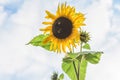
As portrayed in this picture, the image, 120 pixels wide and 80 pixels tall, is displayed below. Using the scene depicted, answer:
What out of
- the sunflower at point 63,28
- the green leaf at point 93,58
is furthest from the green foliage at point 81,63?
the sunflower at point 63,28

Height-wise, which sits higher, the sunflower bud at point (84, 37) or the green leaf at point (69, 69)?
the sunflower bud at point (84, 37)

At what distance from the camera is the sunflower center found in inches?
143

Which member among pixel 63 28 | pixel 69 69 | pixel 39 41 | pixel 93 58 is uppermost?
pixel 63 28

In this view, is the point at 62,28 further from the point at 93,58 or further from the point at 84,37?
the point at 93,58

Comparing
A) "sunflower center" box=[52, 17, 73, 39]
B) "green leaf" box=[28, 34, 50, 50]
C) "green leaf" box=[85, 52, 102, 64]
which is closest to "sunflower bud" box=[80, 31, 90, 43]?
"sunflower center" box=[52, 17, 73, 39]

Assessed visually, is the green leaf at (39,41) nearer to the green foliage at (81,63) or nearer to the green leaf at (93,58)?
the green foliage at (81,63)

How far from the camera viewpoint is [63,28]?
377 centimetres

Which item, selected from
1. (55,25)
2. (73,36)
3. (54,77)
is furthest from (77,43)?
(54,77)

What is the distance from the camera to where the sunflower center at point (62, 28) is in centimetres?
363

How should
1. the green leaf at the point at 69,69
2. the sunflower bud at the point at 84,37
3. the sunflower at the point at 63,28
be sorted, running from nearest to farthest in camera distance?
the sunflower at the point at 63,28, the green leaf at the point at 69,69, the sunflower bud at the point at 84,37

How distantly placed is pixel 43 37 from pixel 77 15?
0.51 m

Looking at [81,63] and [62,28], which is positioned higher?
[62,28]

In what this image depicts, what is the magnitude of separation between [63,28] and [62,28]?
2cm

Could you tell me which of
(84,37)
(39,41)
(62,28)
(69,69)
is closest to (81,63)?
(69,69)
